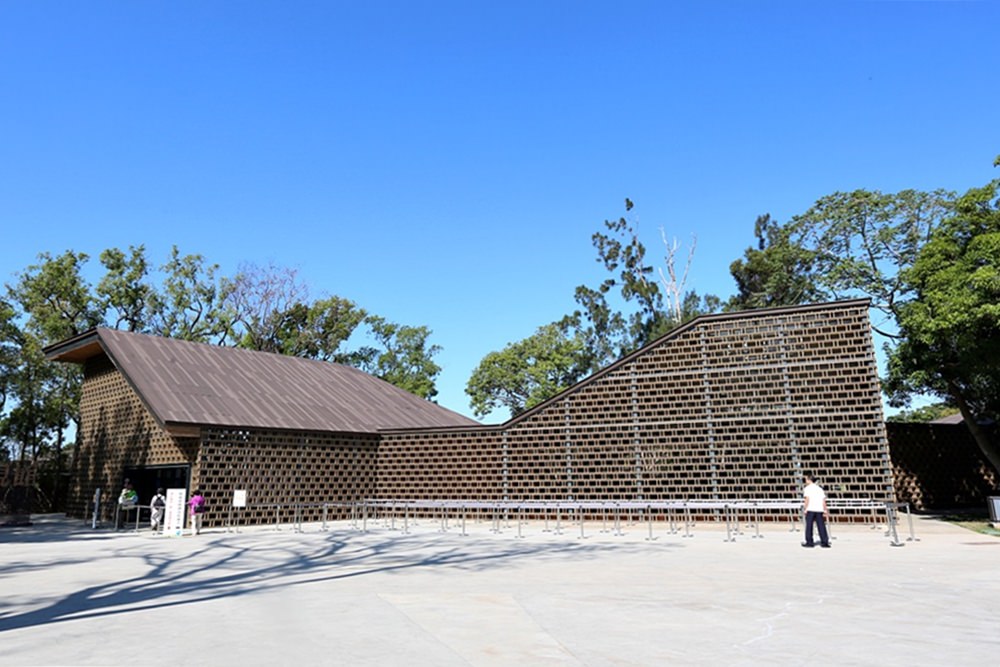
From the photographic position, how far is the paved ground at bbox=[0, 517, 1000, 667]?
5133 millimetres

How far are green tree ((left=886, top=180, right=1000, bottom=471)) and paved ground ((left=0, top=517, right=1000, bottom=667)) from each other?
5.59 m

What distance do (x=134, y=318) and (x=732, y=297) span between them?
34391mm

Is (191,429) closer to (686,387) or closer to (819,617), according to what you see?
(686,387)

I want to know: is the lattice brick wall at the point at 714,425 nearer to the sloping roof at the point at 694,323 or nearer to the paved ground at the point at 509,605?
the sloping roof at the point at 694,323

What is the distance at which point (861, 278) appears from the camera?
82.6ft

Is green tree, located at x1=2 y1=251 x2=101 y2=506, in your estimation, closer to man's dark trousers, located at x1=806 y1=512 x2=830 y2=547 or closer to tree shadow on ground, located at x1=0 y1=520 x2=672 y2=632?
tree shadow on ground, located at x1=0 y1=520 x2=672 y2=632

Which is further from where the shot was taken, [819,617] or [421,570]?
[421,570]

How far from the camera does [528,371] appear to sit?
4331 cm

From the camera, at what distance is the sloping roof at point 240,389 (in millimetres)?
20422

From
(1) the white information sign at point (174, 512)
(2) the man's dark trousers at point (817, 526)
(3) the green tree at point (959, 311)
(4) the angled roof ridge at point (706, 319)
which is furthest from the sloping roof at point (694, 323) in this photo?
(1) the white information sign at point (174, 512)

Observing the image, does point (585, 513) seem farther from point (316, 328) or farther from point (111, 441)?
point (316, 328)

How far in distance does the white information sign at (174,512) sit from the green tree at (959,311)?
20.6 metres

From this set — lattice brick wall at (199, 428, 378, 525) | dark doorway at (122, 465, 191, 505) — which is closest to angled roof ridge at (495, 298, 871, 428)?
lattice brick wall at (199, 428, 378, 525)

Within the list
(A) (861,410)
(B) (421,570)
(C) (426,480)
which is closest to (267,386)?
(C) (426,480)
